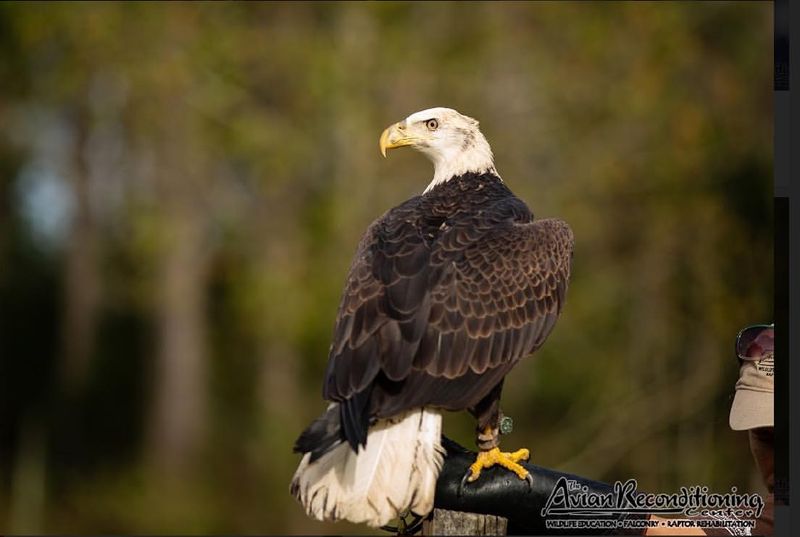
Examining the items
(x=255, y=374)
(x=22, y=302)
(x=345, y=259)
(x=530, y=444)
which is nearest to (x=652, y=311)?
(x=530, y=444)

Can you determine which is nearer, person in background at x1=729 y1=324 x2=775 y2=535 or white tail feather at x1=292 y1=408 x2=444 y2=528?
white tail feather at x1=292 y1=408 x2=444 y2=528

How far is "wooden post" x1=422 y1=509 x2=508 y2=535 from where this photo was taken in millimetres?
3432

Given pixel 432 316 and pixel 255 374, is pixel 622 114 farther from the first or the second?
pixel 432 316

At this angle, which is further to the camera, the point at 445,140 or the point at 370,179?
the point at 370,179

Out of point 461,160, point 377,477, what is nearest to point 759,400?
point 377,477

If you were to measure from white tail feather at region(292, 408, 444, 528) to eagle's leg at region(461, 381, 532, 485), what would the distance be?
0.75 feet

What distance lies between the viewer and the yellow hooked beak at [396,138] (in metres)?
4.68

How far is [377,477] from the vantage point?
337cm

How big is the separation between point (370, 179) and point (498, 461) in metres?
7.35

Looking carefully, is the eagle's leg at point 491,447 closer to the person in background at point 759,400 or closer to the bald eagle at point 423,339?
the bald eagle at point 423,339

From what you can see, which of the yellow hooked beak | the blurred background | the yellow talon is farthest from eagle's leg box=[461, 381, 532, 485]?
the blurred background

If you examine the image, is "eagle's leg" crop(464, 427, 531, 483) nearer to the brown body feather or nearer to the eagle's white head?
the brown body feather

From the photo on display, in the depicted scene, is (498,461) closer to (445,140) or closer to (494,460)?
(494,460)

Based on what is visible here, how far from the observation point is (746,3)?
11172 mm
